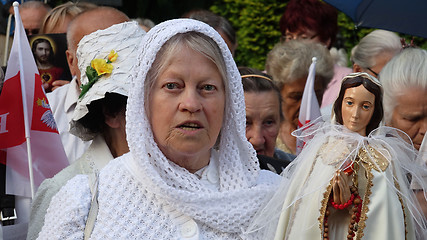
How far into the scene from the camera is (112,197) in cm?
330

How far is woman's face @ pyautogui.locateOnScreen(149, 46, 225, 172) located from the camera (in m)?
3.21

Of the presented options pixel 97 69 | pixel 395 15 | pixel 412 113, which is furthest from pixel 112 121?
pixel 395 15

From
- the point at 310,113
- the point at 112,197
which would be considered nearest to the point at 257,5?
the point at 310,113

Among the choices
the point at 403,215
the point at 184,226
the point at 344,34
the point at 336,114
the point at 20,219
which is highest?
the point at 336,114

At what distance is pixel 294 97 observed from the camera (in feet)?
20.2

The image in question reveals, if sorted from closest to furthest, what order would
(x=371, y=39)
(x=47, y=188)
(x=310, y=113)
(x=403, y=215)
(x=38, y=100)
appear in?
1. (x=403, y=215)
2. (x=47, y=188)
3. (x=38, y=100)
4. (x=310, y=113)
5. (x=371, y=39)

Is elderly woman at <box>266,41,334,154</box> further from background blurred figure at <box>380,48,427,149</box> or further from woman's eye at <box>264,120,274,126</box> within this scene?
background blurred figure at <box>380,48,427,149</box>

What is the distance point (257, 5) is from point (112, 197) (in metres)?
8.19

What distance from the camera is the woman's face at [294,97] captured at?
612cm

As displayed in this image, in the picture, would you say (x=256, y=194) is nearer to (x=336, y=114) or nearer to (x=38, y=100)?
(x=336, y=114)

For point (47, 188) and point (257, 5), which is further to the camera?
point (257, 5)

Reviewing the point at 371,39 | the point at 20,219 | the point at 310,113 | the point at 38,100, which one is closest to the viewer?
the point at 20,219

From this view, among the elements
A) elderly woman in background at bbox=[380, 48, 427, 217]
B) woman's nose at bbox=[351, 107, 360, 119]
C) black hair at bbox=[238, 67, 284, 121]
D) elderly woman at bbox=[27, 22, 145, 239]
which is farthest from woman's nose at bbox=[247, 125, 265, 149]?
woman's nose at bbox=[351, 107, 360, 119]

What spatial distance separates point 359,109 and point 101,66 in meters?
1.55
